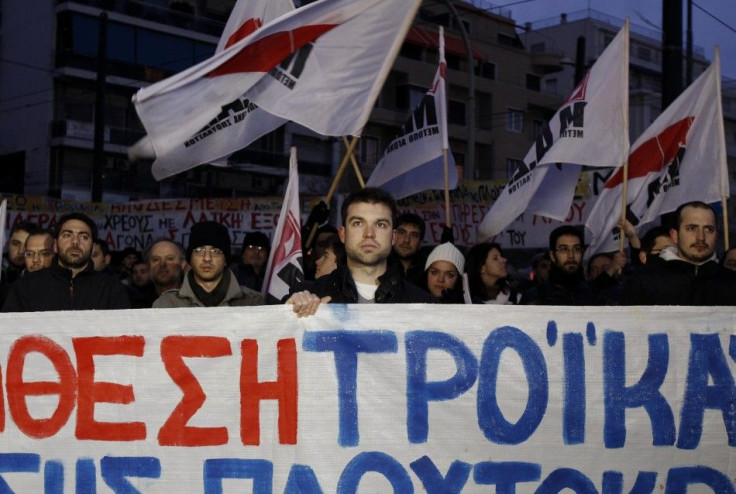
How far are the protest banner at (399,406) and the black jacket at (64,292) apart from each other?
3.49 ft

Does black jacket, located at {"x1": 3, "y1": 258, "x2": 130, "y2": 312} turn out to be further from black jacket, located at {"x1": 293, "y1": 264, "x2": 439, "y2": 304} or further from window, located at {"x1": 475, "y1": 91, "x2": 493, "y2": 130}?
window, located at {"x1": 475, "y1": 91, "x2": 493, "y2": 130}

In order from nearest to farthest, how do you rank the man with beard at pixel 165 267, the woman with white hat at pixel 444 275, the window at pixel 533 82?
the woman with white hat at pixel 444 275 → the man with beard at pixel 165 267 → the window at pixel 533 82

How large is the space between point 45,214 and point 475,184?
21.8ft

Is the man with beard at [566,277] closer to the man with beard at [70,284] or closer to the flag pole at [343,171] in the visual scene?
the flag pole at [343,171]

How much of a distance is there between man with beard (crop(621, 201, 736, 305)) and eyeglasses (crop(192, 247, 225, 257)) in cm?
182

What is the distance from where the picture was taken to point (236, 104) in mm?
5605

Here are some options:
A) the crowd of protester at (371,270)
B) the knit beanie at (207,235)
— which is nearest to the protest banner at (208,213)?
the crowd of protester at (371,270)

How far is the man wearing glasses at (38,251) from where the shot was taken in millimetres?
5852

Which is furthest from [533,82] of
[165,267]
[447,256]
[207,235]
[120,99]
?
[207,235]

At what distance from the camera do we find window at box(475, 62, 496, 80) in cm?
4694

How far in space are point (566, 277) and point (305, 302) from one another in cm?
260

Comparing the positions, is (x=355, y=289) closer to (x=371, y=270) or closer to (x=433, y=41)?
(x=371, y=270)

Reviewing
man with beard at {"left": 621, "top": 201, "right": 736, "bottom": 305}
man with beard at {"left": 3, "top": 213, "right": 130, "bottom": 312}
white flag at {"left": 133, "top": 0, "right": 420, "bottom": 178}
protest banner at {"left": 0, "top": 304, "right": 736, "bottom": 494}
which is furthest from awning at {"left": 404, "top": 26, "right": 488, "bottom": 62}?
protest banner at {"left": 0, "top": 304, "right": 736, "bottom": 494}

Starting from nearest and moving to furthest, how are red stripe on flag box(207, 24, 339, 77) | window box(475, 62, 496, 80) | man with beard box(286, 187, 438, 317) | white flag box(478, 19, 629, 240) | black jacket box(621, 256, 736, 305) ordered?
man with beard box(286, 187, 438, 317) → black jacket box(621, 256, 736, 305) → red stripe on flag box(207, 24, 339, 77) → white flag box(478, 19, 629, 240) → window box(475, 62, 496, 80)
